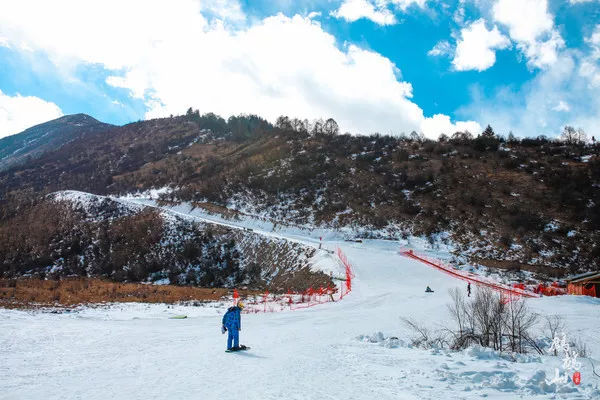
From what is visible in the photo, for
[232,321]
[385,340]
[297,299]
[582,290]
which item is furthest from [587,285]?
[232,321]

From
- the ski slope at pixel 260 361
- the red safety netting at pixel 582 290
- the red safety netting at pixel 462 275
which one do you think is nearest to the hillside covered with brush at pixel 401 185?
the red safety netting at pixel 462 275

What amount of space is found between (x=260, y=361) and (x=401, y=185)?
55792 mm

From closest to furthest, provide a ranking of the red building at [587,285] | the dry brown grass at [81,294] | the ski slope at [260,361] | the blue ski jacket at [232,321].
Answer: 1. the ski slope at [260,361]
2. the blue ski jacket at [232,321]
3. the dry brown grass at [81,294]
4. the red building at [587,285]

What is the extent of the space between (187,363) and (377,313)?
1185cm

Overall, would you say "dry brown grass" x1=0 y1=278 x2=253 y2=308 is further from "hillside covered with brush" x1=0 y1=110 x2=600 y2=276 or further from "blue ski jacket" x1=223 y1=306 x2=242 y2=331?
"hillside covered with brush" x1=0 y1=110 x2=600 y2=276

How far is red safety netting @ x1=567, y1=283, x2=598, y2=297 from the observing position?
2638 centimetres

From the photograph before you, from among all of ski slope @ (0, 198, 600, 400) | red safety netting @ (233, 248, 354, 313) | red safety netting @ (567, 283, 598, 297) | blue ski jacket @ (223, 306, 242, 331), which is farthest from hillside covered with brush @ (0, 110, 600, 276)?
blue ski jacket @ (223, 306, 242, 331)

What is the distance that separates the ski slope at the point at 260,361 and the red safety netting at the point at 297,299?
143 inches

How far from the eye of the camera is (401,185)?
62156mm

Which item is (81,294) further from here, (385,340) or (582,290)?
(582,290)

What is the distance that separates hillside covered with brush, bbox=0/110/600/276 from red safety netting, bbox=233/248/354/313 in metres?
19.7

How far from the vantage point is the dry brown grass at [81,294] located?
20953 mm

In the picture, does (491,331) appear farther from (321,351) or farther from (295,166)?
(295,166)

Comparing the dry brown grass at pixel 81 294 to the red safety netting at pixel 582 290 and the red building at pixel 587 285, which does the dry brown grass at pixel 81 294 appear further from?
the red building at pixel 587 285
